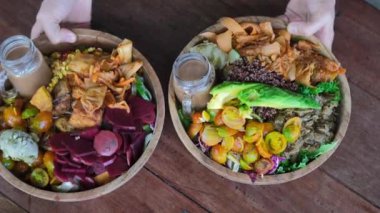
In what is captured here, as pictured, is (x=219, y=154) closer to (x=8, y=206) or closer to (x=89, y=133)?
(x=89, y=133)

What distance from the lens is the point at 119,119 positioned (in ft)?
2.45

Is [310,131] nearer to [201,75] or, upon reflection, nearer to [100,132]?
[201,75]

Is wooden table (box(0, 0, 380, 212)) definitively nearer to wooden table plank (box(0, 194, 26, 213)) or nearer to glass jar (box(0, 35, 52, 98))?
wooden table plank (box(0, 194, 26, 213))

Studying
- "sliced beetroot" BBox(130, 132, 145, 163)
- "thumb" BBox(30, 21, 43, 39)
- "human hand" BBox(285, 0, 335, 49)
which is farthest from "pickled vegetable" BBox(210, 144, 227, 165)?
"thumb" BBox(30, 21, 43, 39)

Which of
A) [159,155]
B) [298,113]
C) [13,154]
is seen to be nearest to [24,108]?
[13,154]

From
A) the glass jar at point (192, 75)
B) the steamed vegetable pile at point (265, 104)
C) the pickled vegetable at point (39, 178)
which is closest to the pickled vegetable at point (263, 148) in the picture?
the steamed vegetable pile at point (265, 104)

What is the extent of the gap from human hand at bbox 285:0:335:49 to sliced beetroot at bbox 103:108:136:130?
27 centimetres

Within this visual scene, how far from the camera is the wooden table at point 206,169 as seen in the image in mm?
803

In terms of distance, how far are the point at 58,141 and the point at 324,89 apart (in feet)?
1.26

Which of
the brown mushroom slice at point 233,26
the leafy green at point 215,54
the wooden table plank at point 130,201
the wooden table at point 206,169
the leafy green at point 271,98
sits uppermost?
the brown mushroom slice at point 233,26

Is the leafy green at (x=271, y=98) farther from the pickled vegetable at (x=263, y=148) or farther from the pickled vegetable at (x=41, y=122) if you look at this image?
the pickled vegetable at (x=41, y=122)

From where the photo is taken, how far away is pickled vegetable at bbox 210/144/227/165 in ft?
2.49

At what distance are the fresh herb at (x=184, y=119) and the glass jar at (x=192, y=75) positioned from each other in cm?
3

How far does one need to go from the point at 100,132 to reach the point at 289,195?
30 centimetres
